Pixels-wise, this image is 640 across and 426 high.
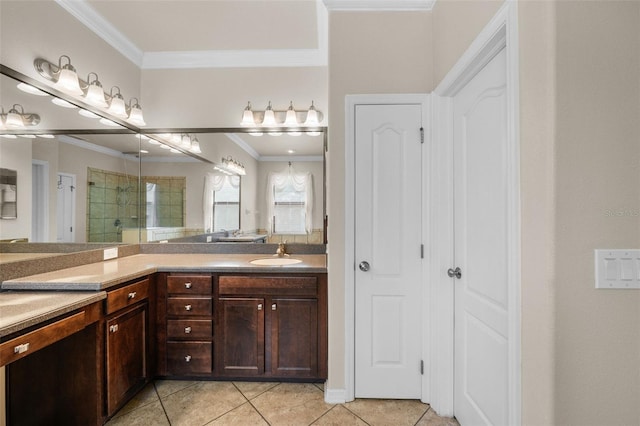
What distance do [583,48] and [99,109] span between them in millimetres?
3064

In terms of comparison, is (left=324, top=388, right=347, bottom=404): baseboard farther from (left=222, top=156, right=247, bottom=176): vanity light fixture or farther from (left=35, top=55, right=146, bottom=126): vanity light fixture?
(left=35, top=55, right=146, bottom=126): vanity light fixture

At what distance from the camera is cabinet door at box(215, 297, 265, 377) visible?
220 centimetres

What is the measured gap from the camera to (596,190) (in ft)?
3.12

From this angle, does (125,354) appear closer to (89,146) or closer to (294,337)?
(294,337)

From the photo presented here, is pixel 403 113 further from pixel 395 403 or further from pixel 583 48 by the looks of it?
pixel 395 403

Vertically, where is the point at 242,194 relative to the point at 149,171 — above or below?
below

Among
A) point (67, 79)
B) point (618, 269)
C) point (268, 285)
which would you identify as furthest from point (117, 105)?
point (618, 269)

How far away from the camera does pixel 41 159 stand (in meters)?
2.00

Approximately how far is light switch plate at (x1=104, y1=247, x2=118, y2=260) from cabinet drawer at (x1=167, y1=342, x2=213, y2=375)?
3.08ft

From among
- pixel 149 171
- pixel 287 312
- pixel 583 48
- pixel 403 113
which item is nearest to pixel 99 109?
pixel 149 171

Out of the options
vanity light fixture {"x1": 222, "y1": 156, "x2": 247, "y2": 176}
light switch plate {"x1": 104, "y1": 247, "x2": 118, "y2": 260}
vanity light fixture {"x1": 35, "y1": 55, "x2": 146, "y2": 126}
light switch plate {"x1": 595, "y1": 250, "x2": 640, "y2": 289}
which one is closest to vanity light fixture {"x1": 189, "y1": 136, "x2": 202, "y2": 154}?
vanity light fixture {"x1": 222, "y1": 156, "x2": 247, "y2": 176}

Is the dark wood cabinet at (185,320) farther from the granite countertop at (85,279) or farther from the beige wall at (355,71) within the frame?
the beige wall at (355,71)

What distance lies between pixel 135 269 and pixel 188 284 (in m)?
0.36

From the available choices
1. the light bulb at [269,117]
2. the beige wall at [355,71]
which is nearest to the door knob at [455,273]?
the beige wall at [355,71]
